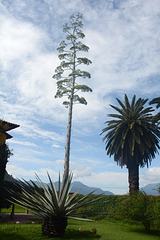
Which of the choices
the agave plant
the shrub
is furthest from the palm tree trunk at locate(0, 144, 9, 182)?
the shrub

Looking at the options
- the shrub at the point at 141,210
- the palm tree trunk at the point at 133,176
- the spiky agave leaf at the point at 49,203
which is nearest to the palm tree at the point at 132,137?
the palm tree trunk at the point at 133,176

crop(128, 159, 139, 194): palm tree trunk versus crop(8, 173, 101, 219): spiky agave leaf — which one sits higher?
crop(128, 159, 139, 194): palm tree trunk

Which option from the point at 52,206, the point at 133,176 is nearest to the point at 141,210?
the point at 52,206

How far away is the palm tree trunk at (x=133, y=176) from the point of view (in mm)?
30550

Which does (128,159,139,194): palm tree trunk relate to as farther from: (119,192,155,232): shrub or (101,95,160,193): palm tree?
(119,192,155,232): shrub

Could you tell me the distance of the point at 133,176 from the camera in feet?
102

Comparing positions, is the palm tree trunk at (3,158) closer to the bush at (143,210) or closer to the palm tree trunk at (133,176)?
the bush at (143,210)

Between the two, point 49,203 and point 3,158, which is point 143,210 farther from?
point 3,158

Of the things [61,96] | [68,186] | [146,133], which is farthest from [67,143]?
[68,186]

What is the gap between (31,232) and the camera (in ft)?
37.7

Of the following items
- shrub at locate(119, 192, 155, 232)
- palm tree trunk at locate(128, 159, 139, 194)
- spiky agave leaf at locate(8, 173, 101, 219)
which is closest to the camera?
spiky agave leaf at locate(8, 173, 101, 219)

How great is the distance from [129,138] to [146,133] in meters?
2.55

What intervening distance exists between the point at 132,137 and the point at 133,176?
536cm

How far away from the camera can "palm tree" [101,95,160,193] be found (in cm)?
3073
